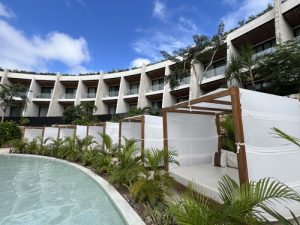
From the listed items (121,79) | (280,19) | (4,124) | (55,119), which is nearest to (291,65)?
(280,19)

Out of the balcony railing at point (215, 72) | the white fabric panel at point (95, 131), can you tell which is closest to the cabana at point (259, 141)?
the white fabric panel at point (95, 131)

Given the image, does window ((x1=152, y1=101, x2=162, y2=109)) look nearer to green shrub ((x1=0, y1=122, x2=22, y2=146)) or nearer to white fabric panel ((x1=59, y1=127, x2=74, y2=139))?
white fabric panel ((x1=59, y1=127, x2=74, y2=139))

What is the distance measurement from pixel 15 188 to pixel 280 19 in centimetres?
1645

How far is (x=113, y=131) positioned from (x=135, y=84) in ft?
51.2

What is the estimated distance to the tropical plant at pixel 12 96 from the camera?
79.4 ft

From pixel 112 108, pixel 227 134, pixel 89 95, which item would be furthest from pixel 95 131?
pixel 89 95

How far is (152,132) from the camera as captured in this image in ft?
27.0

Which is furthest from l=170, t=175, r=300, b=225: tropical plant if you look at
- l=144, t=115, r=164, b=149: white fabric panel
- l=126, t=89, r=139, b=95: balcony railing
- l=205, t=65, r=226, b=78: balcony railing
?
l=126, t=89, r=139, b=95: balcony railing

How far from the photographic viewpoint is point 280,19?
12.6m

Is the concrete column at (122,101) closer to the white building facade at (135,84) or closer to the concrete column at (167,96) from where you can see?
the white building facade at (135,84)

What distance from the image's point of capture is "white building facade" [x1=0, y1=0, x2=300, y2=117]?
1512 centimetres

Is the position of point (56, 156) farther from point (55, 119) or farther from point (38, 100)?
point (38, 100)

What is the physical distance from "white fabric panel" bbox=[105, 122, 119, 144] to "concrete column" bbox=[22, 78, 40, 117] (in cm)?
1987

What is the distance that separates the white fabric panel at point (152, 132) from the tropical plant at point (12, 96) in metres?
23.8
